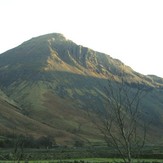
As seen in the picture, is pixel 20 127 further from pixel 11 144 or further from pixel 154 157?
pixel 154 157

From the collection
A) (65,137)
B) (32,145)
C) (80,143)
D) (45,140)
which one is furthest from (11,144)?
(65,137)

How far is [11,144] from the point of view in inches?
5408

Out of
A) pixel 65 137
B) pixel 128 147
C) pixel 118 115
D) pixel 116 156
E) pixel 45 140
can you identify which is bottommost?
pixel 65 137

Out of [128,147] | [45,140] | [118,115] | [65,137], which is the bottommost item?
[65,137]

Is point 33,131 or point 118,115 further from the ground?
point 118,115

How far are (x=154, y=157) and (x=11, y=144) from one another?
236 feet

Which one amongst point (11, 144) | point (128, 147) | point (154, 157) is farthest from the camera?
point (11, 144)

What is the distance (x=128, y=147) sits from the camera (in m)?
11.6

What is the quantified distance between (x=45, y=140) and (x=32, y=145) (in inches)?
563

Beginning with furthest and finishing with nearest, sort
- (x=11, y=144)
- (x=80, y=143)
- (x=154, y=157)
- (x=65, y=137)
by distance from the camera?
(x=65, y=137) → (x=80, y=143) → (x=11, y=144) → (x=154, y=157)

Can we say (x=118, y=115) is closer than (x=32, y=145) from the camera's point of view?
Yes

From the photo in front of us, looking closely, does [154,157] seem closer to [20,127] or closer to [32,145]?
[32,145]

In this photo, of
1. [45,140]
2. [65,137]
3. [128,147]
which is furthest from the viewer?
[65,137]

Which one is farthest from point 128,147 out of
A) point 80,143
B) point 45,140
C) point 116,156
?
point 80,143
